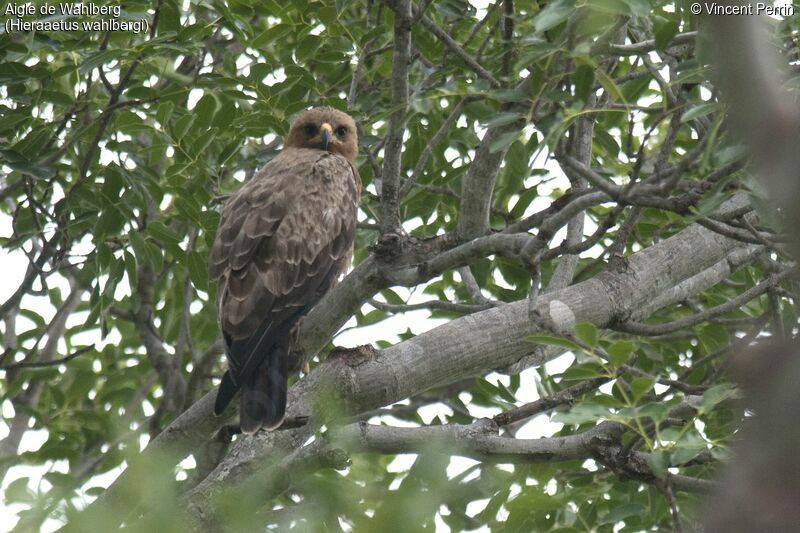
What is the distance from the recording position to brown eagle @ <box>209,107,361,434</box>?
4.55 m

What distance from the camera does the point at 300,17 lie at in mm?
5039

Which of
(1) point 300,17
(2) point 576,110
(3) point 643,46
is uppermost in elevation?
(1) point 300,17

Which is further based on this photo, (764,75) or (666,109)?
(666,109)

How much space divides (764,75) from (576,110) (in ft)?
5.95

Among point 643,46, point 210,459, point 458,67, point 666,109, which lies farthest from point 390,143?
point 210,459

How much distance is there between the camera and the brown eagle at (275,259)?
455 cm

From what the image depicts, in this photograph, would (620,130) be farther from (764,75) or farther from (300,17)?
(764,75)

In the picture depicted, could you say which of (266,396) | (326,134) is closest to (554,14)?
(266,396)

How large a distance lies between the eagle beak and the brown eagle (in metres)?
0.24

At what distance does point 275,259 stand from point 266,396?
1.21 meters

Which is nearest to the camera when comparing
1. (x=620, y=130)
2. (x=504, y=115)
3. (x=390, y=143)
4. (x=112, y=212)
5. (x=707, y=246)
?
(x=504, y=115)

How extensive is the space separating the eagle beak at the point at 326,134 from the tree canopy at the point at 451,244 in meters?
0.33

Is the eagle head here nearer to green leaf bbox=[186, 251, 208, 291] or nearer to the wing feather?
the wing feather

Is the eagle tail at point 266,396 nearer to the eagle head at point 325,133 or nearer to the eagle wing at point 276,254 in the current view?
the eagle wing at point 276,254
